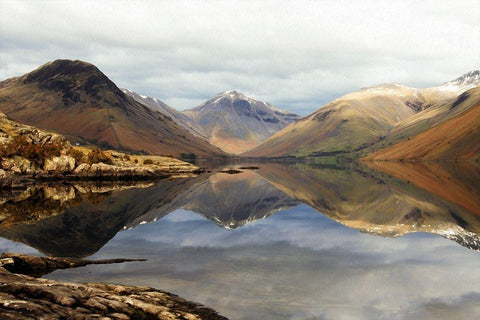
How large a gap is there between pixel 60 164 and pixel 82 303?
4449 inches

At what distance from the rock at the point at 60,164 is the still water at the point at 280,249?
146ft

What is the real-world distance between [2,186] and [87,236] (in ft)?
214

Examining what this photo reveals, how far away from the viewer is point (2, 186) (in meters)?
91.5

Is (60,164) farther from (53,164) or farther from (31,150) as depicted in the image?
(31,150)

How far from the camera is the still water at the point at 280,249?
75.1 ft

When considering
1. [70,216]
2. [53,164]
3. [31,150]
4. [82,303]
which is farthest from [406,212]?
[31,150]

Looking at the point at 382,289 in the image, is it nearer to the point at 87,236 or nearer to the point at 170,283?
the point at 170,283

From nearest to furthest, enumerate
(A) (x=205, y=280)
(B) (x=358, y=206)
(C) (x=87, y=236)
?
(A) (x=205, y=280) < (C) (x=87, y=236) < (B) (x=358, y=206)

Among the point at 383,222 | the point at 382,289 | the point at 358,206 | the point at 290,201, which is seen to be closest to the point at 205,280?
the point at 382,289

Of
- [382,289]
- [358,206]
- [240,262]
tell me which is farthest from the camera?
[358,206]

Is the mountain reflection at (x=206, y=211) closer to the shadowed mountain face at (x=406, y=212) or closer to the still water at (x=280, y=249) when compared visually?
the shadowed mountain face at (x=406, y=212)

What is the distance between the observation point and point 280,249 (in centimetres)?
3738

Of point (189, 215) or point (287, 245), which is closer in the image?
point (287, 245)

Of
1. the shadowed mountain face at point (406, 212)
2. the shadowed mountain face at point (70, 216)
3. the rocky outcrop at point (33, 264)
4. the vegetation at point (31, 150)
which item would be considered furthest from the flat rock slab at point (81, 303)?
the vegetation at point (31, 150)
